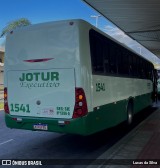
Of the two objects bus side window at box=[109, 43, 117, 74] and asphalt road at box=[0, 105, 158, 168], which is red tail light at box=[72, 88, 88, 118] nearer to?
asphalt road at box=[0, 105, 158, 168]

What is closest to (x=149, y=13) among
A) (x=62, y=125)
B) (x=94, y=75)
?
(x=94, y=75)

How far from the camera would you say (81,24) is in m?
8.00

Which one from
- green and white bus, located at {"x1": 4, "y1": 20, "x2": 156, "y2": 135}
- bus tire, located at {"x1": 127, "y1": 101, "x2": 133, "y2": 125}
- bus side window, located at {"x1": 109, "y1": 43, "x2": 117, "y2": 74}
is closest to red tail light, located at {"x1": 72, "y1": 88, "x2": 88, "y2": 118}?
green and white bus, located at {"x1": 4, "y1": 20, "x2": 156, "y2": 135}

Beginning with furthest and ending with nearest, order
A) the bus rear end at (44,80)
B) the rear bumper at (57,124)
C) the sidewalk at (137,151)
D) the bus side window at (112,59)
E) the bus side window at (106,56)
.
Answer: the bus side window at (112,59), the bus side window at (106,56), the bus rear end at (44,80), the rear bumper at (57,124), the sidewalk at (137,151)

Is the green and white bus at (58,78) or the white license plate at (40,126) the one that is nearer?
the green and white bus at (58,78)

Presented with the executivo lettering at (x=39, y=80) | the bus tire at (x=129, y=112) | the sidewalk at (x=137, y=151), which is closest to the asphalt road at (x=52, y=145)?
the sidewalk at (x=137, y=151)

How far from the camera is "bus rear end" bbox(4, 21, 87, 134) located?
7855 mm

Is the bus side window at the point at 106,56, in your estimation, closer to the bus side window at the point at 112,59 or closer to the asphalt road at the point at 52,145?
the bus side window at the point at 112,59

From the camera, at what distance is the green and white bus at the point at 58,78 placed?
309 inches

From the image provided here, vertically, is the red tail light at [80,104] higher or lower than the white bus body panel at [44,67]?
lower

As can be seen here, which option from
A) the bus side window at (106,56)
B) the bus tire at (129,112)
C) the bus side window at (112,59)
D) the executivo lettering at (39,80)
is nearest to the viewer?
the executivo lettering at (39,80)

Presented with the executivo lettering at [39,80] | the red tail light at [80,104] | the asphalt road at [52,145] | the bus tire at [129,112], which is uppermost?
the executivo lettering at [39,80]

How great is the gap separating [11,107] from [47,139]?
2034 mm

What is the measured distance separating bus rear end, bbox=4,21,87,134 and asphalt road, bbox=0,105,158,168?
28.3 inches
